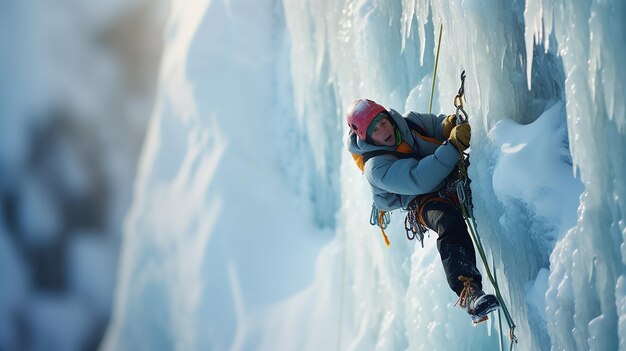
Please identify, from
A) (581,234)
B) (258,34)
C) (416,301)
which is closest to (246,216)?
(258,34)

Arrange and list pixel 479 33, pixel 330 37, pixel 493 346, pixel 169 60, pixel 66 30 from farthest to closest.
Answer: pixel 66 30, pixel 169 60, pixel 330 37, pixel 493 346, pixel 479 33

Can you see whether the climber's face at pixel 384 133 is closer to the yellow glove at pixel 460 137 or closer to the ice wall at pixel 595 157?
the yellow glove at pixel 460 137

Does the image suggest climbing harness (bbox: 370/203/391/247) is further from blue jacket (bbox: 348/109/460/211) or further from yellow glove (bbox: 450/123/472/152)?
yellow glove (bbox: 450/123/472/152)

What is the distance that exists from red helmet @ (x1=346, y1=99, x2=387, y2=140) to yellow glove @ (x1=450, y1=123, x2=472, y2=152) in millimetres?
272

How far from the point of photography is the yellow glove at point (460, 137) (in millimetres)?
2484

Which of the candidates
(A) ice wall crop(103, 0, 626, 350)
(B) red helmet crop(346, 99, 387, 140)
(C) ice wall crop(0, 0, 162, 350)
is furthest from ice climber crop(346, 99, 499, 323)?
(C) ice wall crop(0, 0, 162, 350)

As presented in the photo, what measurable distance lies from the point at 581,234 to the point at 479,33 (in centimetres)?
90

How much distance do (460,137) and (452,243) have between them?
37 centimetres

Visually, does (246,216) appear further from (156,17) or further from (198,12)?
(156,17)

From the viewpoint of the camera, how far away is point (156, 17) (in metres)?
11.1

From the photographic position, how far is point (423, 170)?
2.45m

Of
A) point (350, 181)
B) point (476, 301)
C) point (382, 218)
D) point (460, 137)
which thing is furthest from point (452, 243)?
point (350, 181)

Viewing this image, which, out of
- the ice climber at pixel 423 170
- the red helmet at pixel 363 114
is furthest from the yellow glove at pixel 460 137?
the red helmet at pixel 363 114

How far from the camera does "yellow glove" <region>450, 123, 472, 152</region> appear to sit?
2484 mm
